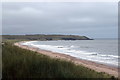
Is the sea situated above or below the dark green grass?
below

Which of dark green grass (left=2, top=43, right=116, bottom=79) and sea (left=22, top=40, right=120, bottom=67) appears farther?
sea (left=22, top=40, right=120, bottom=67)

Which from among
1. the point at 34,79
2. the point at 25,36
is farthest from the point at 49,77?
the point at 25,36

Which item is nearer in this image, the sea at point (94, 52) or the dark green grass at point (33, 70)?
the dark green grass at point (33, 70)

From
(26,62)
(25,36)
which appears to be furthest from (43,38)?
(26,62)

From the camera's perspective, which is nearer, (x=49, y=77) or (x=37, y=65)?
(x=49, y=77)

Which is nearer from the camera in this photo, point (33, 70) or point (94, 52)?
point (33, 70)

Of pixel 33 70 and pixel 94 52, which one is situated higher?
pixel 33 70

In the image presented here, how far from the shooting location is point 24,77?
7660 millimetres

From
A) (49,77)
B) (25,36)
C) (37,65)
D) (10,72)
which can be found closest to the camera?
(49,77)

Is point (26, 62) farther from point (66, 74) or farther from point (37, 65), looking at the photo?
point (66, 74)

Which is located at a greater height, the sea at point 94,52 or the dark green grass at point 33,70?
the dark green grass at point 33,70

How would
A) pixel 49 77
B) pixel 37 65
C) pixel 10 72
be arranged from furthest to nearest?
pixel 37 65
pixel 10 72
pixel 49 77

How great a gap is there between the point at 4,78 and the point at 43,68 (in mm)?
1493

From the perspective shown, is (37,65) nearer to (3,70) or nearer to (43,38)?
(3,70)
